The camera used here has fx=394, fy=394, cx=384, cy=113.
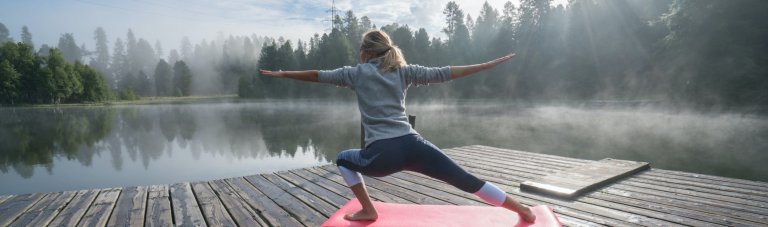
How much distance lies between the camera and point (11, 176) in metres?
14.6

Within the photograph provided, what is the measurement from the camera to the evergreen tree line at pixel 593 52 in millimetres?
28500

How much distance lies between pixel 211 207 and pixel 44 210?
6.29 feet

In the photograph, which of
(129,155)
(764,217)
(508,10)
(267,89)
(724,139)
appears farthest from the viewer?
(267,89)

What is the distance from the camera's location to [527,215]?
3289 mm

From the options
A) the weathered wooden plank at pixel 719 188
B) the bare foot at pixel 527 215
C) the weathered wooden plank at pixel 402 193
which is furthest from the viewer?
the weathered wooden plank at pixel 402 193

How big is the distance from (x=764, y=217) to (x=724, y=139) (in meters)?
17.2

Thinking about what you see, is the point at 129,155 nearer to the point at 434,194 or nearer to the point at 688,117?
the point at 434,194

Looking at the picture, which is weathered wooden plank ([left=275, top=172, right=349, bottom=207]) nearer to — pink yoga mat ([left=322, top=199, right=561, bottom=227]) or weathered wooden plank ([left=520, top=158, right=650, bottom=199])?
pink yoga mat ([left=322, top=199, right=561, bottom=227])

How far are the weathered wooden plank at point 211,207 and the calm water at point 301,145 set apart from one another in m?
9.13

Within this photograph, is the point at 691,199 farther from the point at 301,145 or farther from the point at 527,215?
the point at 301,145

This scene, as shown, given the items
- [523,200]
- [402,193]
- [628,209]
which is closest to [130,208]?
[402,193]

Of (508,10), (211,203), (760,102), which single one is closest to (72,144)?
(211,203)

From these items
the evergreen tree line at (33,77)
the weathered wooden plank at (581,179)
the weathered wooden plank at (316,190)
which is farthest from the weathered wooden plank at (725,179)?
the evergreen tree line at (33,77)

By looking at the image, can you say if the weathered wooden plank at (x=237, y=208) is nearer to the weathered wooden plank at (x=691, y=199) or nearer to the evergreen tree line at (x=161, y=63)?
the weathered wooden plank at (x=691, y=199)
